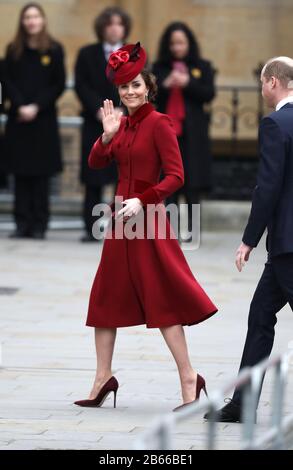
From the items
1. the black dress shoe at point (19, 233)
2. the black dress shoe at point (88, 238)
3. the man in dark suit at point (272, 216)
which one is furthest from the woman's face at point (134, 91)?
the black dress shoe at point (19, 233)

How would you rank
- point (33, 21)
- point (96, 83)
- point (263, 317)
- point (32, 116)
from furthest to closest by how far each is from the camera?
point (32, 116) < point (96, 83) < point (33, 21) < point (263, 317)

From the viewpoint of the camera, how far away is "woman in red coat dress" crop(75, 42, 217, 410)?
6.77 m

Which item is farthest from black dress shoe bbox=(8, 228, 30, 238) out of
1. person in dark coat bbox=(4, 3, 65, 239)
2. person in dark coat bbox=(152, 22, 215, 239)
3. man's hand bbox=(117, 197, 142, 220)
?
man's hand bbox=(117, 197, 142, 220)

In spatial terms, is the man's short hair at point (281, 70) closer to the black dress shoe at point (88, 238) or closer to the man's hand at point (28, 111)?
the man's hand at point (28, 111)

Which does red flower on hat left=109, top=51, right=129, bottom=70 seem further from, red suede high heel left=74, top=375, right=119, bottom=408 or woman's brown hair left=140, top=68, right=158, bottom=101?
red suede high heel left=74, top=375, right=119, bottom=408

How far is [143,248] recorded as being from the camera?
6.82 meters

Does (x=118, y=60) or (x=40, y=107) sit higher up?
(x=118, y=60)

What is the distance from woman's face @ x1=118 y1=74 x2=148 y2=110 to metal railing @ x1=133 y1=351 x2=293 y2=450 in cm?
A: 240

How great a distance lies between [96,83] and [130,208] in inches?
278

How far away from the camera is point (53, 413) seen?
6.79 meters

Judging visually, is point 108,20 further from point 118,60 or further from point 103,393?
point 103,393

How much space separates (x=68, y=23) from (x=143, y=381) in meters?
10.2

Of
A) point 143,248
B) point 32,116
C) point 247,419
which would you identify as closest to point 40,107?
point 32,116
